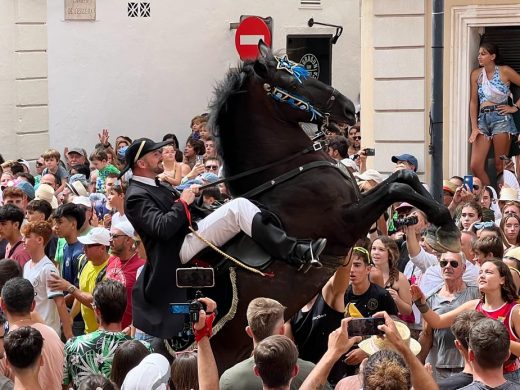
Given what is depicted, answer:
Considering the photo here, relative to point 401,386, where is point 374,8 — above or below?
above

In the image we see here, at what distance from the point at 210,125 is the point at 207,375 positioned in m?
3.84

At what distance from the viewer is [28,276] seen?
12.2 metres

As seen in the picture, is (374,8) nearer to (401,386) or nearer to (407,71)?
(407,71)

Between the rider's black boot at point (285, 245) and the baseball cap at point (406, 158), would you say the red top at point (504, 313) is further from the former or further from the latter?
the baseball cap at point (406, 158)

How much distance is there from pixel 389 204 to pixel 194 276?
5.78ft

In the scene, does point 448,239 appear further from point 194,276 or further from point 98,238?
Result: point 98,238

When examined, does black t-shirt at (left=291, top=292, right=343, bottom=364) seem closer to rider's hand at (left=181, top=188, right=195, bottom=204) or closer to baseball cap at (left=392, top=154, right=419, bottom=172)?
rider's hand at (left=181, top=188, right=195, bottom=204)

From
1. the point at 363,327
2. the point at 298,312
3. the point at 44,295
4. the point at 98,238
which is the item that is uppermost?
the point at 363,327

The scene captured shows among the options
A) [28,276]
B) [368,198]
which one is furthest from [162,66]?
[368,198]

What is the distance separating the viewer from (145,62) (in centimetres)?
2466

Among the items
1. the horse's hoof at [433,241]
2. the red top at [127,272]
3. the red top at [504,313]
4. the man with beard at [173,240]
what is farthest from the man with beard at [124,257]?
the red top at [504,313]

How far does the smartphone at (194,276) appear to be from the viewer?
9.57 metres

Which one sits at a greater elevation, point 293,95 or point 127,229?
point 293,95

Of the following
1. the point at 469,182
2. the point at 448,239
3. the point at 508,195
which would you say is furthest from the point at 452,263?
the point at 469,182
